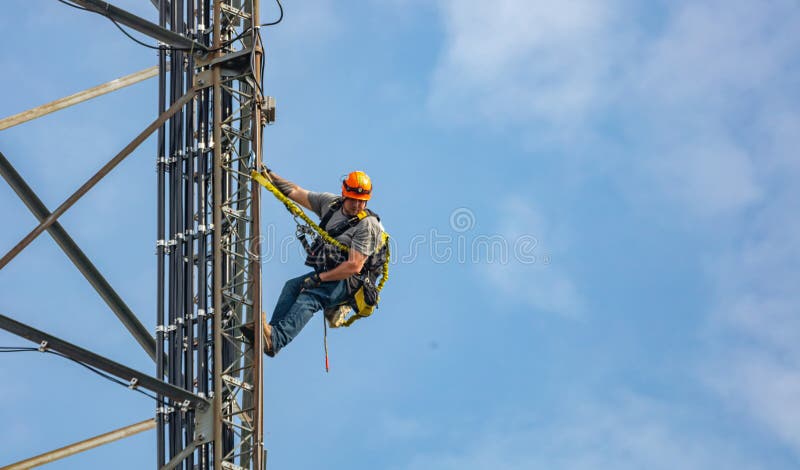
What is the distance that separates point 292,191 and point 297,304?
1526 mm

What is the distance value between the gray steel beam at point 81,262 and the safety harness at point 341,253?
2346 mm

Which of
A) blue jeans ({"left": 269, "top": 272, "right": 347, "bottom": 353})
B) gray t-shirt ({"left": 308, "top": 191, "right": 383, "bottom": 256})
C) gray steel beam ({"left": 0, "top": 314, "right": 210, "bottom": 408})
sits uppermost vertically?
gray t-shirt ({"left": 308, "top": 191, "right": 383, "bottom": 256})

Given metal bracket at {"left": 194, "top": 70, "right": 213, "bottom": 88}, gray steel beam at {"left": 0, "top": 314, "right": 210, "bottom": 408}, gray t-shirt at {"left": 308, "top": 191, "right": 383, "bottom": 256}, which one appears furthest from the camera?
metal bracket at {"left": 194, "top": 70, "right": 213, "bottom": 88}

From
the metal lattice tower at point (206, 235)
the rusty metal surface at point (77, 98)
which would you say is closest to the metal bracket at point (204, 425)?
the metal lattice tower at point (206, 235)

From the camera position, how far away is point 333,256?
1820 cm

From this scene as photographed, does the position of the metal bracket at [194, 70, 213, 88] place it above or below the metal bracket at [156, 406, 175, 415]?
above

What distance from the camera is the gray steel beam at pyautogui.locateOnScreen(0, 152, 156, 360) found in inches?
728

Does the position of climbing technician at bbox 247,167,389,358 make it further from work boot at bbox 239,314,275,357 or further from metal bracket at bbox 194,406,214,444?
metal bracket at bbox 194,406,214,444

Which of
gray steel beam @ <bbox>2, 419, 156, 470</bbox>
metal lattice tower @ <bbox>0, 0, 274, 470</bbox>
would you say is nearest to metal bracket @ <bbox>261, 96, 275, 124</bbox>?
metal lattice tower @ <bbox>0, 0, 274, 470</bbox>

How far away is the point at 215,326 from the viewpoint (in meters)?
17.7

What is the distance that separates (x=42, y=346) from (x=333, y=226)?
384cm

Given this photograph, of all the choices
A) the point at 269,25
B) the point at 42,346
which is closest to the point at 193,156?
the point at 269,25

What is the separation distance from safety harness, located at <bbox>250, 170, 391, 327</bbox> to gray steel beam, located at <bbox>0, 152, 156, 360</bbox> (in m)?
2.35

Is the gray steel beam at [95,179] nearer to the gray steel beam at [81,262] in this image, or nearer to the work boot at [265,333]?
the gray steel beam at [81,262]
